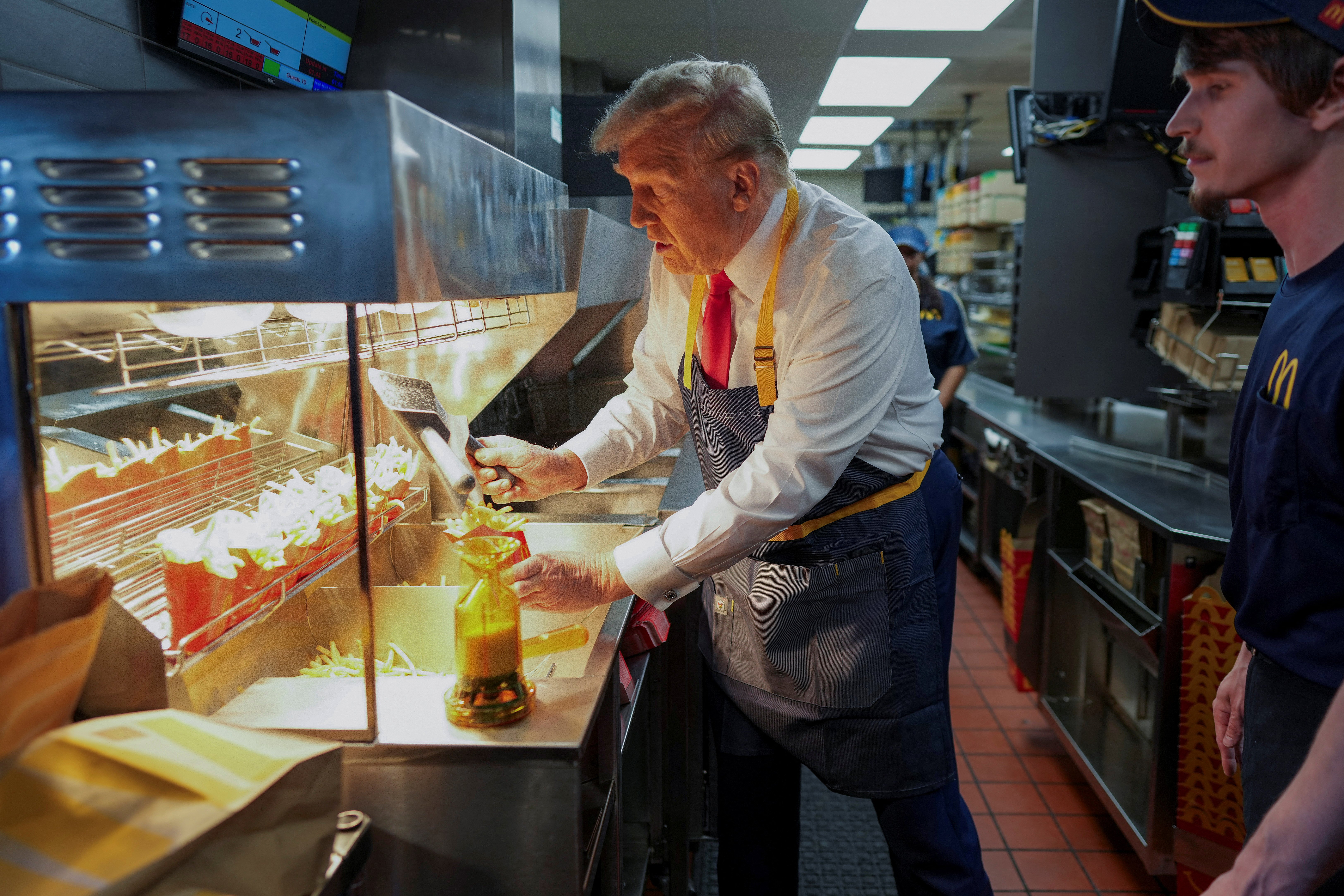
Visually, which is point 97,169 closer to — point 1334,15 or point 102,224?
point 102,224

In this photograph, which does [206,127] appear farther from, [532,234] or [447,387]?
[447,387]

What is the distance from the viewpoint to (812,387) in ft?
4.91

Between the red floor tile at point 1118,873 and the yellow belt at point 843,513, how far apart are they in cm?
162

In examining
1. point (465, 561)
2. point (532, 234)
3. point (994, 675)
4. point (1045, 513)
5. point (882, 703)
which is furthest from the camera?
point (994, 675)

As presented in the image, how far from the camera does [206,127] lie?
2.62ft

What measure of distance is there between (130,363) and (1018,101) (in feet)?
12.7

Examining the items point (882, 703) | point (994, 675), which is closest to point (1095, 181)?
point (994, 675)

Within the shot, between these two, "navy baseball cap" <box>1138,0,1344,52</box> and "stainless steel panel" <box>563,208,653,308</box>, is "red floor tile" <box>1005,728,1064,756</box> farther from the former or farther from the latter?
"navy baseball cap" <box>1138,0,1344,52</box>

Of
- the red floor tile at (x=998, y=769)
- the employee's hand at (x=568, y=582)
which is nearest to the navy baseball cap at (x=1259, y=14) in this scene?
the employee's hand at (x=568, y=582)

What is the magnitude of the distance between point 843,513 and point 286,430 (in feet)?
3.16

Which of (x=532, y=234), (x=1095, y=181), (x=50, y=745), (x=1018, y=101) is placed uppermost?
(x=1018, y=101)

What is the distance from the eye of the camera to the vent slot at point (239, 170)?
0.80 meters

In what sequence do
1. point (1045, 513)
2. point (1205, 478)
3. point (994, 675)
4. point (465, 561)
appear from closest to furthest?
point (465, 561)
point (1205, 478)
point (1045, 513)
point (994, 675)

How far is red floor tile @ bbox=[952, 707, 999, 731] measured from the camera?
3512mm
